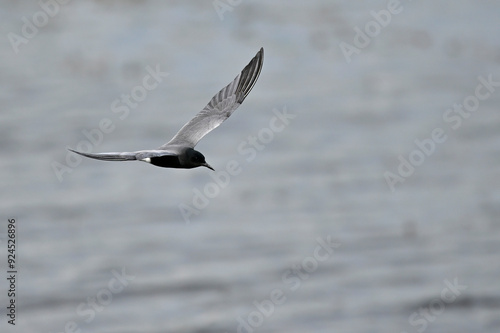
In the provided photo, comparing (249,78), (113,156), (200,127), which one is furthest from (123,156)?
(249,78)

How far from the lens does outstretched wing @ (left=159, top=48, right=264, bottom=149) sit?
10.9 meters

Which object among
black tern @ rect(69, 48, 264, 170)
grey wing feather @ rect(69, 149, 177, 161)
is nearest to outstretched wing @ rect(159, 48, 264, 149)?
black tern @ rect(69, 48, 264, 170)

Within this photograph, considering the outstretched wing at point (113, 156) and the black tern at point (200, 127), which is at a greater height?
the black tern at point (200, 127)

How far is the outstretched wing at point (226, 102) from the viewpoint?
10.9 m

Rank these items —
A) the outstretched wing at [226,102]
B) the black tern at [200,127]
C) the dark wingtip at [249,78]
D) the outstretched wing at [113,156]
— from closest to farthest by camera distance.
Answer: the outstretched wing at [113,156], the black tern at [200,127], the outstretched wing at [226,102], the dark wingtip at [249,78]

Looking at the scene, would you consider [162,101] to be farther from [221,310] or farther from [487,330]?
[487,330]

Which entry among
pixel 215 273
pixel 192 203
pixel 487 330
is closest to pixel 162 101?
pixel 192 203

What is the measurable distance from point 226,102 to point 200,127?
2.09 feet

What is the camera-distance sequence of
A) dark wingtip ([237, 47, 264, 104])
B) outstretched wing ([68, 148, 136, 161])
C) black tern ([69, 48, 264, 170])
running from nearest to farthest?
outstretched wing ([68, 148, 136, 161]) → black tern ([69, 48, 264, 170]) → dark wingtip ([237, 47, 264, 104])

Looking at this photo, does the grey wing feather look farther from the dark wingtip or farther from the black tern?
the dark wingtip

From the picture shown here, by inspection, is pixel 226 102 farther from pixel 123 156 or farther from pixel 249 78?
pixel 123 156

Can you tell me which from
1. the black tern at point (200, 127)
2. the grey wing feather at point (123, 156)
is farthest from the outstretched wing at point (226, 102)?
the grey wing feather at point (123, 156)

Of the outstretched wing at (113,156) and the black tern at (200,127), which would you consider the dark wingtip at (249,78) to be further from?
the outstretched wing at (113,156)

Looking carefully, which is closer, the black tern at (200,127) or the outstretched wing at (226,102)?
the black tern at (200,127)
